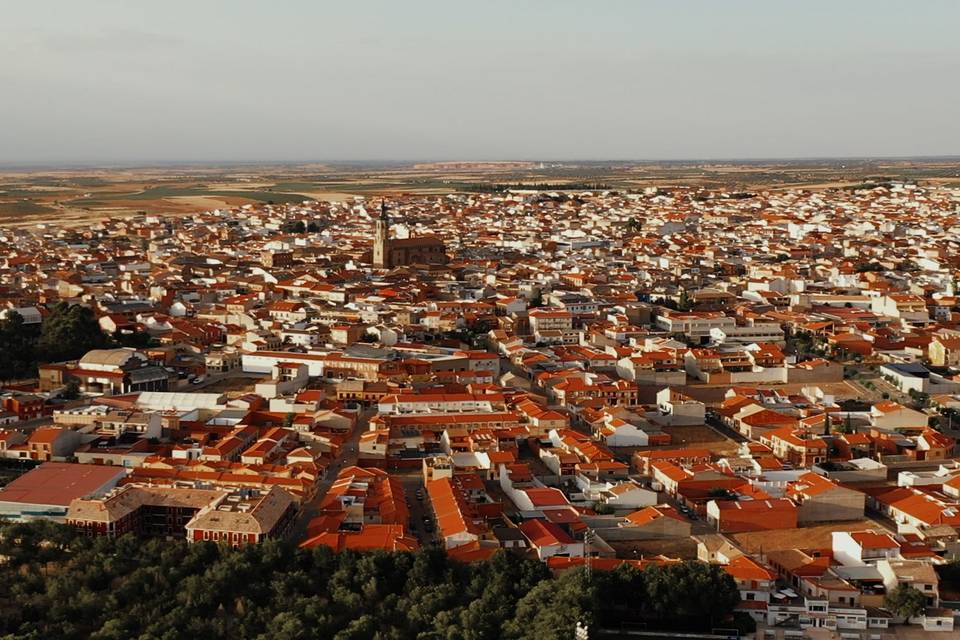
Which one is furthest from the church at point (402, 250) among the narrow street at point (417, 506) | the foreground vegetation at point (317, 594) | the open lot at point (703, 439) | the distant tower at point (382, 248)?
the foreground vegetation at point (317, 594)

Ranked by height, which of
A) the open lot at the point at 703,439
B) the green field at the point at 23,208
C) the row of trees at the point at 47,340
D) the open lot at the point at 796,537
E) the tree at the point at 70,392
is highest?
the green field at the point at 23,208

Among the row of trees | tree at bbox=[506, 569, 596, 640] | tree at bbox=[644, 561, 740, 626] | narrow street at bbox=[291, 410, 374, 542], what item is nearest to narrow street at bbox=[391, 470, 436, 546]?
narrow street at bbox=[291, 410, 374, 542]

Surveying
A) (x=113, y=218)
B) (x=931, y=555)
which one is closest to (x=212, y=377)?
(x=931, y=555)

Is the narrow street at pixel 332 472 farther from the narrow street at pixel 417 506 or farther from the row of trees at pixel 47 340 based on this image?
the row of trees at pixel 47 340

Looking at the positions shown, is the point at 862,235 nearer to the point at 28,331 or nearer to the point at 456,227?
the point at 456,227

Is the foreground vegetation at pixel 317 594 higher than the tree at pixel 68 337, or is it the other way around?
the tree at pixel 68 337

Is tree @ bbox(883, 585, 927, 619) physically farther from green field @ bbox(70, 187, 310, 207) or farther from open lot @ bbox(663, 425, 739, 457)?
green field @ bbox(70, 187, 310, 207)
